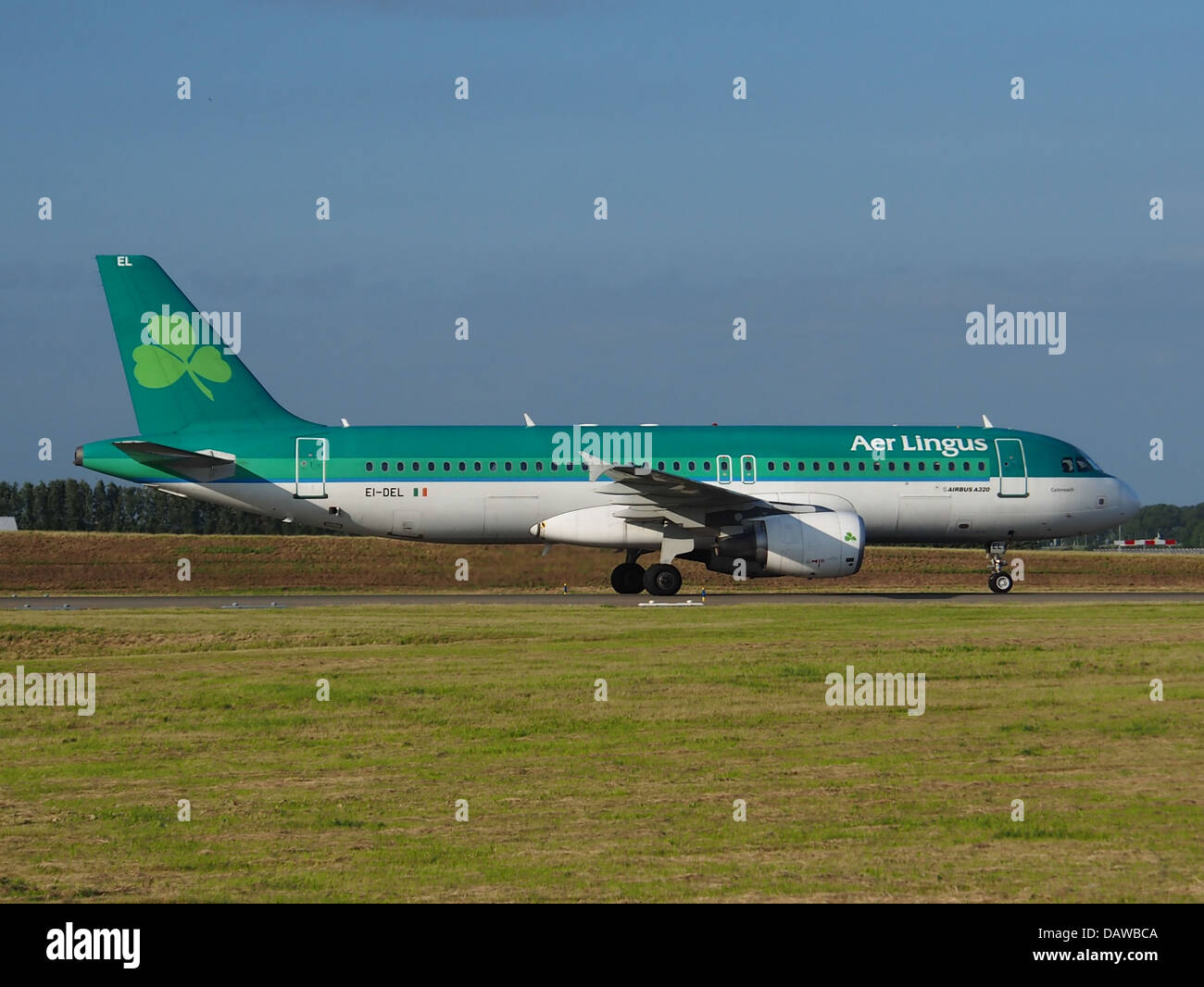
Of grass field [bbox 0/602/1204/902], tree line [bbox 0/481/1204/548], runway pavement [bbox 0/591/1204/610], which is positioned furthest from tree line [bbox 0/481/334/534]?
grass field [bbox 0/602/1204/902]

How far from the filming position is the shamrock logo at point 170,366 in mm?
38000

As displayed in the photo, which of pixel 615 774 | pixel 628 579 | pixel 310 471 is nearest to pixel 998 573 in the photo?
pixel 628 579

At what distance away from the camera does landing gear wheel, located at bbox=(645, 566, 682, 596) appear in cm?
3747

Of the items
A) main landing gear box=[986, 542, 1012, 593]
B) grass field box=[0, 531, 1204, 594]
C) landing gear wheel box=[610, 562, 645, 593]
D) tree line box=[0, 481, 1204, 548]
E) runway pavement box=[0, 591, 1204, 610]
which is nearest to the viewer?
runway pavement box=[0, 591, 1204, 610]

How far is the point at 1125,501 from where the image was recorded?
41.5 m

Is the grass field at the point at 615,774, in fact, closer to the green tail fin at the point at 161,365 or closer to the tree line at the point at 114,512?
the green tail fin at the point at 161,365

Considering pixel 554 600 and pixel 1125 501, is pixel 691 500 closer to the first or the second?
pixel 554 600

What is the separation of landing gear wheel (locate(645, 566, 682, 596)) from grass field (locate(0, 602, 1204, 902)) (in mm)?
12833

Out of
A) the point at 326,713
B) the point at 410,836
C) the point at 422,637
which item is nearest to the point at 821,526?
the point at 422,637

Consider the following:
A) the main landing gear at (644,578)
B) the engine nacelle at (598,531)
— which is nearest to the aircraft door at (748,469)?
the engine nacelle at (598,531)

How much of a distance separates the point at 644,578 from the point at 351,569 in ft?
57.1

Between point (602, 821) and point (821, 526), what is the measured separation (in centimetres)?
2501

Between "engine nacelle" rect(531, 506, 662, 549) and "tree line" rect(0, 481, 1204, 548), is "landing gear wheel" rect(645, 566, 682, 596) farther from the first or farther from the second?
"tree line" rect(0, 481, 1204, 548)

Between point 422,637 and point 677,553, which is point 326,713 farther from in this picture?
point 677,553
